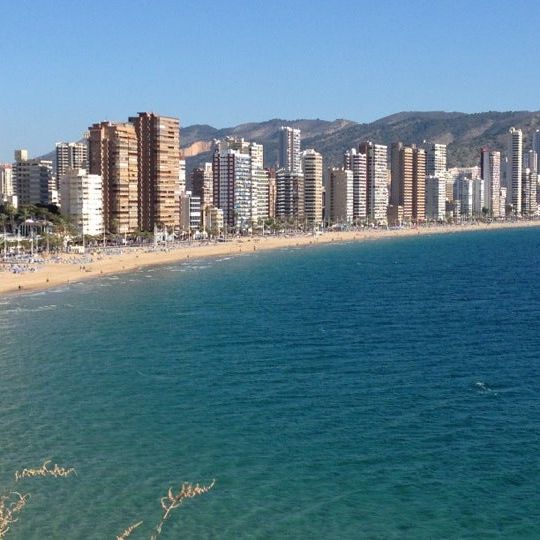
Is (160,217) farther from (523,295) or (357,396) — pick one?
(357,396)

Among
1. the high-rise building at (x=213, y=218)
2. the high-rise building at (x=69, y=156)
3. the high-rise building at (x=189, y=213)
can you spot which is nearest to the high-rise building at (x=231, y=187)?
the high-rise building at (x=213, y=218)

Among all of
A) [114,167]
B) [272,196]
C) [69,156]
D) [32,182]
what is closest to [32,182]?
[32,182]

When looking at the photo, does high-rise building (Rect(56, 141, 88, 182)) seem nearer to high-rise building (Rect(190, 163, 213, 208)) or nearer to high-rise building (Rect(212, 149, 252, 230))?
high-rise building (Rect(190, 163, 213, 208))

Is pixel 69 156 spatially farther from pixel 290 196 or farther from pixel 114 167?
pixel 114 167

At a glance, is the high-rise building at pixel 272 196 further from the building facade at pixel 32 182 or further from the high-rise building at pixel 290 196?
the building facade at pixel 32 182

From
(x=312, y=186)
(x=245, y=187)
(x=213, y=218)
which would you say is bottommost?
(x=213, y=218)
